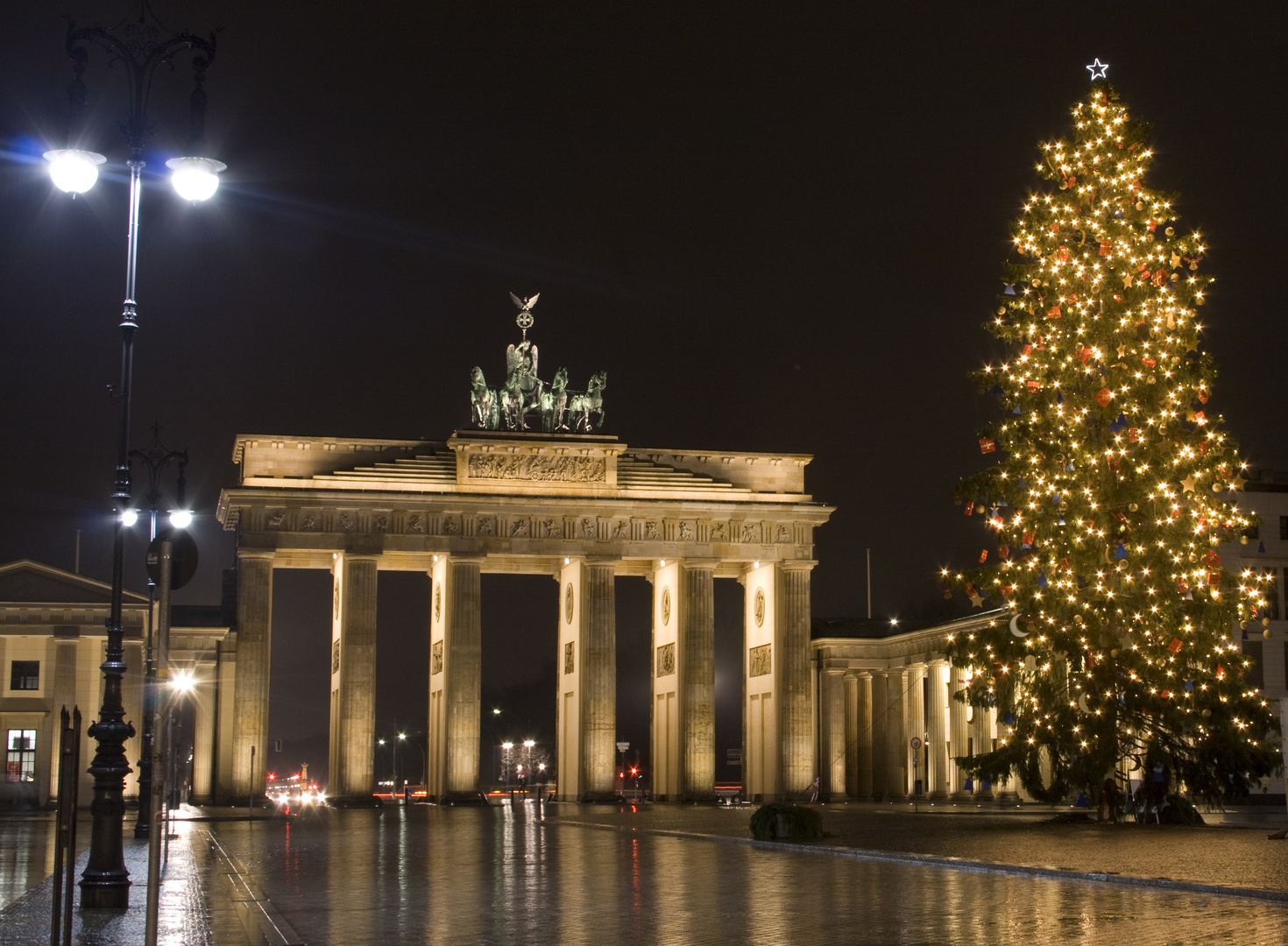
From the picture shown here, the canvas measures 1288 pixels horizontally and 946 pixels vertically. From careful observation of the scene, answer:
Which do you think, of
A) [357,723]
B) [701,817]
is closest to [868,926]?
[701,817]

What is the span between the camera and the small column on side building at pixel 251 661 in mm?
67062

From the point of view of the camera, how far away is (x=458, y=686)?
70312mm

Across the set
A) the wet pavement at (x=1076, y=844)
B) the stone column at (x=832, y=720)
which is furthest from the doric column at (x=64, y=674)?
the stone column at (x=832, y=720)

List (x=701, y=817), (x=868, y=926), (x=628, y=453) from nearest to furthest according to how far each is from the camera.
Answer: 1. (x=868, y=926)
2. (x=701, y=817)
3. (x=628, y=453)

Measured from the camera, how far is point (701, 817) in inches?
1986

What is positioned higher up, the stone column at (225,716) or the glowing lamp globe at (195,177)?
the glowing lamp globe at (195,177)

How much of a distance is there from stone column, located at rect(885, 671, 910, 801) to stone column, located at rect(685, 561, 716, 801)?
1044cm

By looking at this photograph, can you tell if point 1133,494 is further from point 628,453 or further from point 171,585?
point 628,453

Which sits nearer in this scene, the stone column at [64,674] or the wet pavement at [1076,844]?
the wet pavement at [1076,844]

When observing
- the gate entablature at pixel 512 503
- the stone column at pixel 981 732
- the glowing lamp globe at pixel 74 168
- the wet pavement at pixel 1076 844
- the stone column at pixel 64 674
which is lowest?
the wet pavement at pixel 1076 844

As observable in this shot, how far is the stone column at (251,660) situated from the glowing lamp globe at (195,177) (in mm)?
51275

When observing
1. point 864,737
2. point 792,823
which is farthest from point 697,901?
point 864,737

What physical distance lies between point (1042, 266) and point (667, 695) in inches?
1686

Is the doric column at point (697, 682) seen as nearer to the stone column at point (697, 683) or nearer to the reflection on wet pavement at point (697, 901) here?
the stone column at point (697, 683)
